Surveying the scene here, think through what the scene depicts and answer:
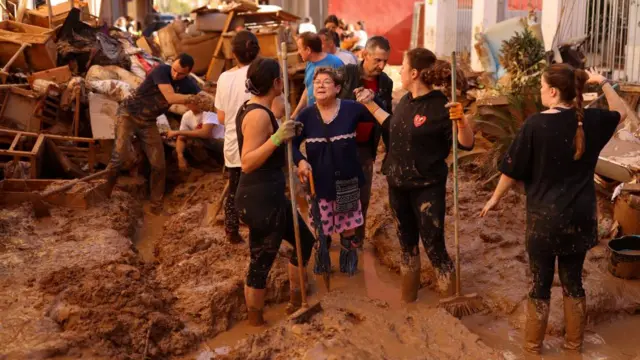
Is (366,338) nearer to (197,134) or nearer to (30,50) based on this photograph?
(197,134)

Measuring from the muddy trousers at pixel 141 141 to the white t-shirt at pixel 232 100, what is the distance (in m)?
2.46

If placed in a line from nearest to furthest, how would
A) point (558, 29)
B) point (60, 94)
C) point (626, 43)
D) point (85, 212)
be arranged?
point (85, 212)
point (60, 94)
point (626, 43)
point (558, 29)

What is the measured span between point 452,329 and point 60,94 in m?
7.17

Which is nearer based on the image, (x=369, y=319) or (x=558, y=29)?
(x=369, y=319)

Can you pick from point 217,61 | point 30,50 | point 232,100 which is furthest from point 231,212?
point 217,61

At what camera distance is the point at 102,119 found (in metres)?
9.91

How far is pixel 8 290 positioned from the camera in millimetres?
5645

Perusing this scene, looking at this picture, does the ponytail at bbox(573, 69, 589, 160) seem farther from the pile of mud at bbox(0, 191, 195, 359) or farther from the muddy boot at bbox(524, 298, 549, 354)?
the pile of mud at bbox(0, 191, 195, 359)

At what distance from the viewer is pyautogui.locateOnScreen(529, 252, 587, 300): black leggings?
4.76 m

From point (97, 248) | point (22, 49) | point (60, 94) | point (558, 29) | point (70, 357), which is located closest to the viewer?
point (70, 357)

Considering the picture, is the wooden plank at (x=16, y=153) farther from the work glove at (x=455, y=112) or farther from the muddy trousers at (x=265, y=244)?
the work glove at (x=455, y=112)

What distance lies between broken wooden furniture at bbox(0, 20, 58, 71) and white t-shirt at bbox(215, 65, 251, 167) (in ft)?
17.7

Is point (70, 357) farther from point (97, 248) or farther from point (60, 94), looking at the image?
point (60, 94)

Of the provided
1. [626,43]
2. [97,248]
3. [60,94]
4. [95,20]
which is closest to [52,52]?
[60,94]
